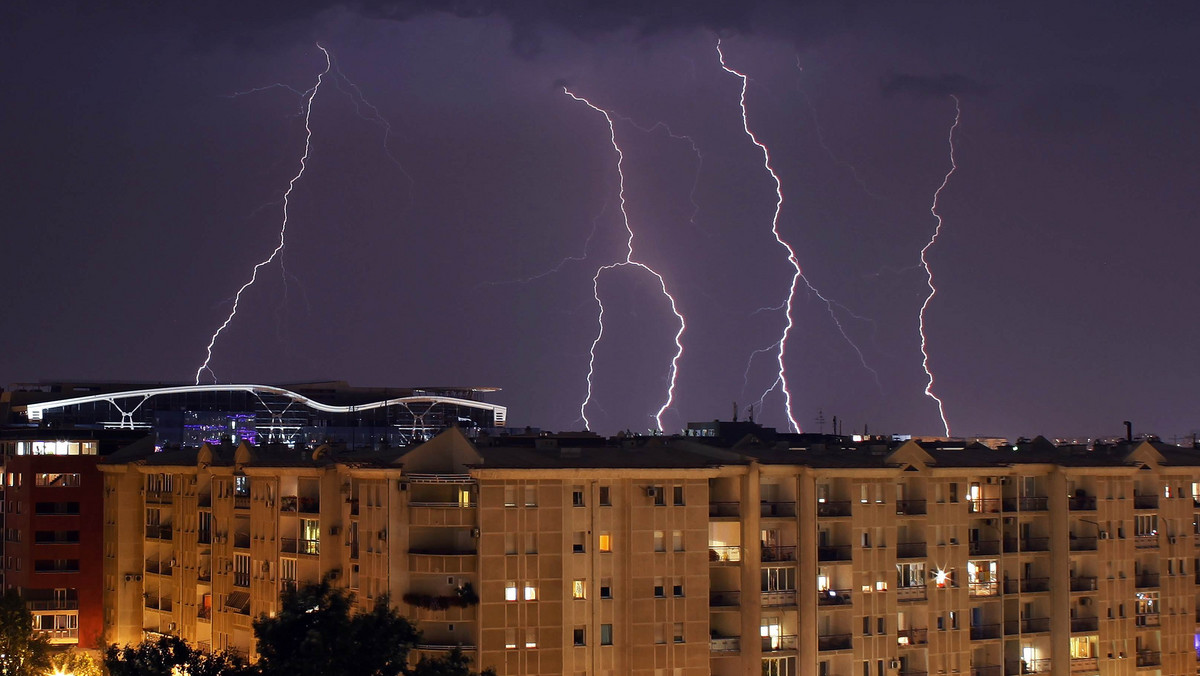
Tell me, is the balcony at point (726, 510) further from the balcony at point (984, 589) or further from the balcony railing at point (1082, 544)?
the balcony railing at point (1082, 544)

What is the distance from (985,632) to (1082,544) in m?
4.04

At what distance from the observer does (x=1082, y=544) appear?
143ft

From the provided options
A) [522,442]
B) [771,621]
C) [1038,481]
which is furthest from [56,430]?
[1038,481]

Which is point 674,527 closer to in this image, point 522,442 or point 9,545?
point 522,442

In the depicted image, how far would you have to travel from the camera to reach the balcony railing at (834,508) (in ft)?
132

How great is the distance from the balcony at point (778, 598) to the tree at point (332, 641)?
1156 centimetres

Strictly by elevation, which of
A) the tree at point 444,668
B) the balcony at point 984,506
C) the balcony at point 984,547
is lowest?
the tree at point 444,668

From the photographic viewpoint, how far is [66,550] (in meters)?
56.1

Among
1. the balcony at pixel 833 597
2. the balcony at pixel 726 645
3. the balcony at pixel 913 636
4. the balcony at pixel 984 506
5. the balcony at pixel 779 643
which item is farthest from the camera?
the balcony at pixel 984 506

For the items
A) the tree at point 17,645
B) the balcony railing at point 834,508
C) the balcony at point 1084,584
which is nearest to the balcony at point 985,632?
the balcony at point 1084,584

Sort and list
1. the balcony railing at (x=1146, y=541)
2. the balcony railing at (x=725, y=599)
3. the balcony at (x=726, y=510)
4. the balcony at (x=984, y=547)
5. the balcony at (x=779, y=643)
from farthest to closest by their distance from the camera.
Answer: the balcony railing at (x=1146, y=541) < the balcony at (x=984, y=547) < the balcony at (x=726, y=510) < the balcony at (x=779, y=643) < the balcony railing at (x=725, y=599)

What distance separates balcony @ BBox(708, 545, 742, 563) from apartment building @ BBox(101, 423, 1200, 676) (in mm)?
85

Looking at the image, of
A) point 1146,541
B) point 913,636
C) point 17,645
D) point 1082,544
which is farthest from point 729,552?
point 17,645

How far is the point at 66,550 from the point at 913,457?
32278 mm
